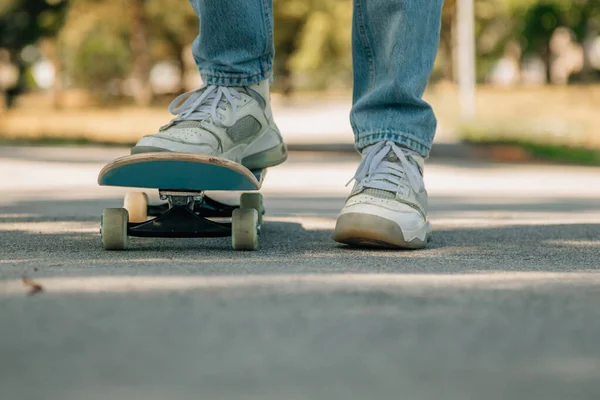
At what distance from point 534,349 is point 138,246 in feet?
5.45

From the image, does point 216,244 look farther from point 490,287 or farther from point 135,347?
point 135,347

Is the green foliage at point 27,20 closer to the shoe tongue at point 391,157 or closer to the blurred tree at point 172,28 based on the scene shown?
the blurred tree at point 172,28

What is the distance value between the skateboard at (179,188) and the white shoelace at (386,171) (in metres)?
0.37

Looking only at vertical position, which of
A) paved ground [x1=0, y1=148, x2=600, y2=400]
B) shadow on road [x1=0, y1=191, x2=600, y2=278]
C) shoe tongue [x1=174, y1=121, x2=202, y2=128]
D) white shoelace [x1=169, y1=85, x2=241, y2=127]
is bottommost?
paved ground [x1=0, y1=148, x2=600, y2=400]

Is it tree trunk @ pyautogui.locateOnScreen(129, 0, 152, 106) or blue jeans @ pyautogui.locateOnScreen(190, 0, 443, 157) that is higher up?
tree trunk @ pyautogui.locateOnScreen(129, 0, 152, 106)

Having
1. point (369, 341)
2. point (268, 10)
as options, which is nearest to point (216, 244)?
point (268, 10)

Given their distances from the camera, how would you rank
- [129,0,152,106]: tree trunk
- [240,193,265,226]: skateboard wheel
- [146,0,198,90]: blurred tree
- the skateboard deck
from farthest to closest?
[146,0,198,90]: blurred tree, [129,0,152,106]: tree trunk, [240,193,265,226]: skateboard wheel, the skateboard deck

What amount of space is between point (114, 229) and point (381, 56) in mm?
1030

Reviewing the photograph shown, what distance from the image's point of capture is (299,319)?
169 centimetres

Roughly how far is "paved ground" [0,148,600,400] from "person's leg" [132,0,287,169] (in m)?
A: 0.33

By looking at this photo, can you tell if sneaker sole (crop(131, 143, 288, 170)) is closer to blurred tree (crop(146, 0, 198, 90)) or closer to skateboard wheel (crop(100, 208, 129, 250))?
skateboard wheel (crop(100, 208, 129, 250))

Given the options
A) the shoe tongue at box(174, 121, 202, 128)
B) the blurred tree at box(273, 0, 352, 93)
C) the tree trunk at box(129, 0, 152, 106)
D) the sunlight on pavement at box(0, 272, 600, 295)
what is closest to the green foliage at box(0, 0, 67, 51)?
the tree trunk at box(129, 0, 152, 106)

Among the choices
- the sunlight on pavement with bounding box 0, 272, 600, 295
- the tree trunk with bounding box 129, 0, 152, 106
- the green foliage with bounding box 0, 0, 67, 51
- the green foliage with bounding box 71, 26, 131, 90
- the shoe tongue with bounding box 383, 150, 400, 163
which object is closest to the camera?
the sunlight on pavement with bounding box 0, 272, 600, 295

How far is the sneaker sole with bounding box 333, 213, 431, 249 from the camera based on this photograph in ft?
9.20
